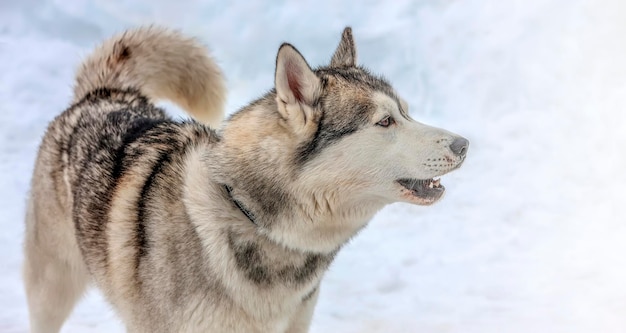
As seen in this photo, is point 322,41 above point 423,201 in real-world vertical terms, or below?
above

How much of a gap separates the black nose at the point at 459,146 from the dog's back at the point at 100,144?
3.10 ft

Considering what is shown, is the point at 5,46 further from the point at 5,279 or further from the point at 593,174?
the point at 593,174

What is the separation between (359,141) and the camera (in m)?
2.27

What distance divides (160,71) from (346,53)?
52.2 inches

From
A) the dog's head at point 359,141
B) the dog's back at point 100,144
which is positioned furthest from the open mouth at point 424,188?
the dog's back at point 100,144

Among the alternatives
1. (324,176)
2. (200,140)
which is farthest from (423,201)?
(200,140)

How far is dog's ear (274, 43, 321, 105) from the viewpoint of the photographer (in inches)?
87.7

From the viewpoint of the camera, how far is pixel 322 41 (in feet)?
19.6

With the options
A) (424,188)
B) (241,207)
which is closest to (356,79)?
(424,188)

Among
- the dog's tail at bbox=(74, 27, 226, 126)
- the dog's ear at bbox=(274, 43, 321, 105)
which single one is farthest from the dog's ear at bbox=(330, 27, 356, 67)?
the dog's tail at bbox=(74, 27, 226, 126)

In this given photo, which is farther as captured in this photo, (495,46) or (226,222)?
(495,46)

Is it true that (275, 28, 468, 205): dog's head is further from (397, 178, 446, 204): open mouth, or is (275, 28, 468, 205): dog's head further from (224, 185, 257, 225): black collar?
(224, 185, 257, 225): black collar

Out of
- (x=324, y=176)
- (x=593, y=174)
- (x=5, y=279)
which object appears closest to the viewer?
(x=324, y=176)

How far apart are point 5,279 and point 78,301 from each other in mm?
1133
